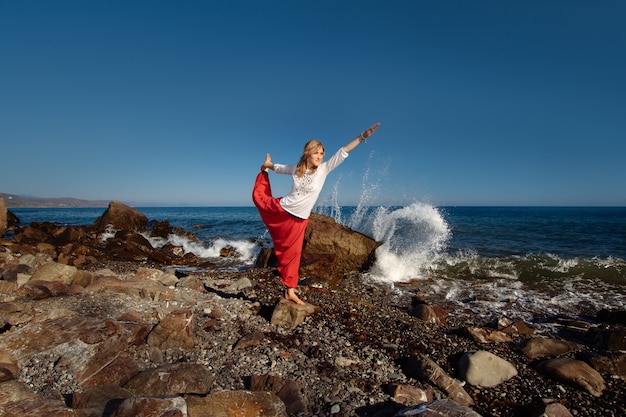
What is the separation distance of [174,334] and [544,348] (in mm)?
5490

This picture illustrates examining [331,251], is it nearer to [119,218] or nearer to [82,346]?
[82,346]

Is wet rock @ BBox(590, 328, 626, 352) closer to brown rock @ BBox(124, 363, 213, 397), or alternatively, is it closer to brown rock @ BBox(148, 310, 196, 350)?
brown rock @ BBox(124, 363, 213, 397)

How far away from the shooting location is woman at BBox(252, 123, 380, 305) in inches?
178

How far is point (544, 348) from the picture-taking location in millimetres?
4828

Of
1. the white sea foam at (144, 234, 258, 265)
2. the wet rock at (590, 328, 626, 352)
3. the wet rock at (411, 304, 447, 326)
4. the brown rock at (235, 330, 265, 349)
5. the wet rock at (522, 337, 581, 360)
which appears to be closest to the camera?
the brown rock at (235, 330, 265, 349)

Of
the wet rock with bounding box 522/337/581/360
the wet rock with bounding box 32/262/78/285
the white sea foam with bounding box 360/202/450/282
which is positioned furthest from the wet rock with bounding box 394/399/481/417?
the white sea foam with bounding box 360/202/450/282

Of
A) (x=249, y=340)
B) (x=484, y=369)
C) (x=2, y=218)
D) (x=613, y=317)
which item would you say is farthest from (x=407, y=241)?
(x=2, y=218)

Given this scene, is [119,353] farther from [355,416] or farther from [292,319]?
[355,416]

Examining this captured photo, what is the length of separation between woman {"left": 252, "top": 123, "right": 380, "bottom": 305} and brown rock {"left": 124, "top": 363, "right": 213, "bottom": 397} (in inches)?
87.0

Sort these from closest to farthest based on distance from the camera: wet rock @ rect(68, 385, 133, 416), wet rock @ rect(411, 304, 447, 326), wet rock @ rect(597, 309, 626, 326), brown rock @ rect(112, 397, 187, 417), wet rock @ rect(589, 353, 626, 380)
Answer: brown rock @ rect(112, 397, 187, 417), wet rock @ rect(68, 385, 133, 416), wet rock @ rect(589, 353, 626, 380), wet rock @ rect(411, 304, 447, 326), wet rock @ rect(597, 309, 626, 326)

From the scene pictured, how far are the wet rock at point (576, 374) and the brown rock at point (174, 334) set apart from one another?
15.6ft

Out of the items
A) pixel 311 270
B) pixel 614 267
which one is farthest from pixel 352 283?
pixel 614 267

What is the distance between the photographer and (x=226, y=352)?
3.88m

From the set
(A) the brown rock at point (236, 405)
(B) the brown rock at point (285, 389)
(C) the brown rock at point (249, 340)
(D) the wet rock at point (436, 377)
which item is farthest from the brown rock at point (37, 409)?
(D) the wet rock at point (436, 377)
